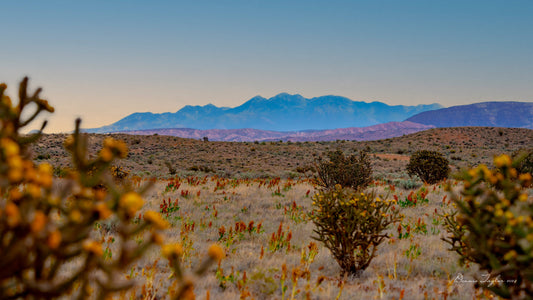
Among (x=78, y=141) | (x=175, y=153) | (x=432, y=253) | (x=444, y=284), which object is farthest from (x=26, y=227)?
(x=175, y=153)

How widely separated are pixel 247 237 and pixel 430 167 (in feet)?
40.8

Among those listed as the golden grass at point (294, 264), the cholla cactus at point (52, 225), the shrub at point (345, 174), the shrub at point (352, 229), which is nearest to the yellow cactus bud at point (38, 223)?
the cholla cactus at point (52, 225)

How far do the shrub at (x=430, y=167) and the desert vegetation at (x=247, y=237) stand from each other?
11.0ft

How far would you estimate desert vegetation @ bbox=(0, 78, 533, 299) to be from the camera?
107cm

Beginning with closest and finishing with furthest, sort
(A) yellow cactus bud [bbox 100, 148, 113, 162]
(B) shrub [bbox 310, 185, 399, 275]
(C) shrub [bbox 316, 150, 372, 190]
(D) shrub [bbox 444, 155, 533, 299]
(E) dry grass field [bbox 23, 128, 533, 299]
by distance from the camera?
(A) yellow cactus bud [bbox 100, 148, 113, 162] < (D) shrub [bbox 444, 155, 533, 299] < (E) dry grass field [bbox 23, 128, 533, 299] < (B) shrub [bbox 310, 185, 399, 275] < (C) shrub [bbox 316, 150, 372, 190]

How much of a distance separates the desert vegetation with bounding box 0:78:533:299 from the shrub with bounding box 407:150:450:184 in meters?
3.36

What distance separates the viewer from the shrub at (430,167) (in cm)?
1548

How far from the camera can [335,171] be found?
1143 centimetres

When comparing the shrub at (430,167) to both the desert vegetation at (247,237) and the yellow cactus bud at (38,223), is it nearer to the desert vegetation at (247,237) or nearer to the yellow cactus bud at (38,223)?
the desert vegetation at (247,237)

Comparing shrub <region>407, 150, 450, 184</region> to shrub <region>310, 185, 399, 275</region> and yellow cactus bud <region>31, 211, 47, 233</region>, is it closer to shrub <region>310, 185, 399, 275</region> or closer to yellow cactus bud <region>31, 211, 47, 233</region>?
shrub <region>310, 185, 399, 275</region>

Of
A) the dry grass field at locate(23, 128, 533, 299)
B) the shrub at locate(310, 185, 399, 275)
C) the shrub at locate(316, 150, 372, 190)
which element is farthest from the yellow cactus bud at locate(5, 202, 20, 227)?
the shrub at locate(316, 150, 372, 190)

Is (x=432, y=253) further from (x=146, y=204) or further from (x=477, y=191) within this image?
(x=146, y=204)

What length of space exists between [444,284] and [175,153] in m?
42.5

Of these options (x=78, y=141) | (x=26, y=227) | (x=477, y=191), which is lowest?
(x=477, y=191)
